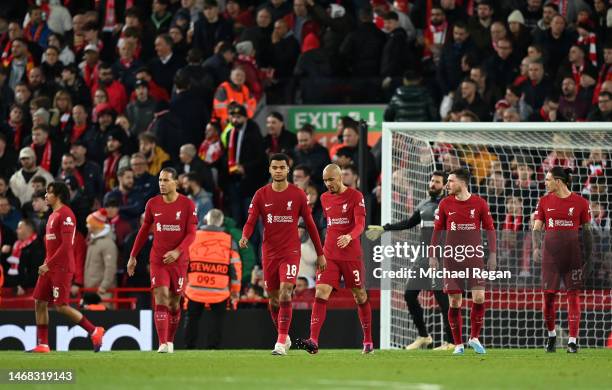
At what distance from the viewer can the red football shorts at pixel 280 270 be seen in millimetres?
14484

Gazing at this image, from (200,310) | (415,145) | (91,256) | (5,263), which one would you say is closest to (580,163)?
(415,145)

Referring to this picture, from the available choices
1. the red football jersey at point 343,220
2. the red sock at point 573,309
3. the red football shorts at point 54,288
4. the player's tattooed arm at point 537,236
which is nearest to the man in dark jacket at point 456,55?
the player's tattooed arm at point 537,236

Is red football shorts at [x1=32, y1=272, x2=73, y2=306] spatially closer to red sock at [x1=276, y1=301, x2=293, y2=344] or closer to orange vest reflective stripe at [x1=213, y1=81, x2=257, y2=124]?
red sock at [x1=276, y1=301, x2=293, y2=344]

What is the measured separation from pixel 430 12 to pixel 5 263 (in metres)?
7.51

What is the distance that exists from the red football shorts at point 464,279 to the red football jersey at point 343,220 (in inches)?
41.1

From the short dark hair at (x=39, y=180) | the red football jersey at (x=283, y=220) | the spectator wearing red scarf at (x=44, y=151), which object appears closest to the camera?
the red football jersey at (x=283, y=220)

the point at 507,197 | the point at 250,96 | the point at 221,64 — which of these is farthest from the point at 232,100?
the point at 507,197

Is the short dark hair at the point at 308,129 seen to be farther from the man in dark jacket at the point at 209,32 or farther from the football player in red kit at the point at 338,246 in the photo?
the football player in red kit at the point at 338,246

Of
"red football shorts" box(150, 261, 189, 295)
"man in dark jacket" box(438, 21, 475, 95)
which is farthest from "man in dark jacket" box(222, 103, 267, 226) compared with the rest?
"red football shorts" box(150, 261, 189, 295)

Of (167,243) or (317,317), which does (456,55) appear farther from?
(317,317)

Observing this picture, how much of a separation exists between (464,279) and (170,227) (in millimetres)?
3244

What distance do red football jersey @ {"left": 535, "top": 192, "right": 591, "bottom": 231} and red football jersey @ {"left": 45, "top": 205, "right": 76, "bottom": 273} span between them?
5.21 meters

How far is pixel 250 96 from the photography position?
21.0m

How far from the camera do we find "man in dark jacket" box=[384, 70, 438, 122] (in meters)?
19.8
